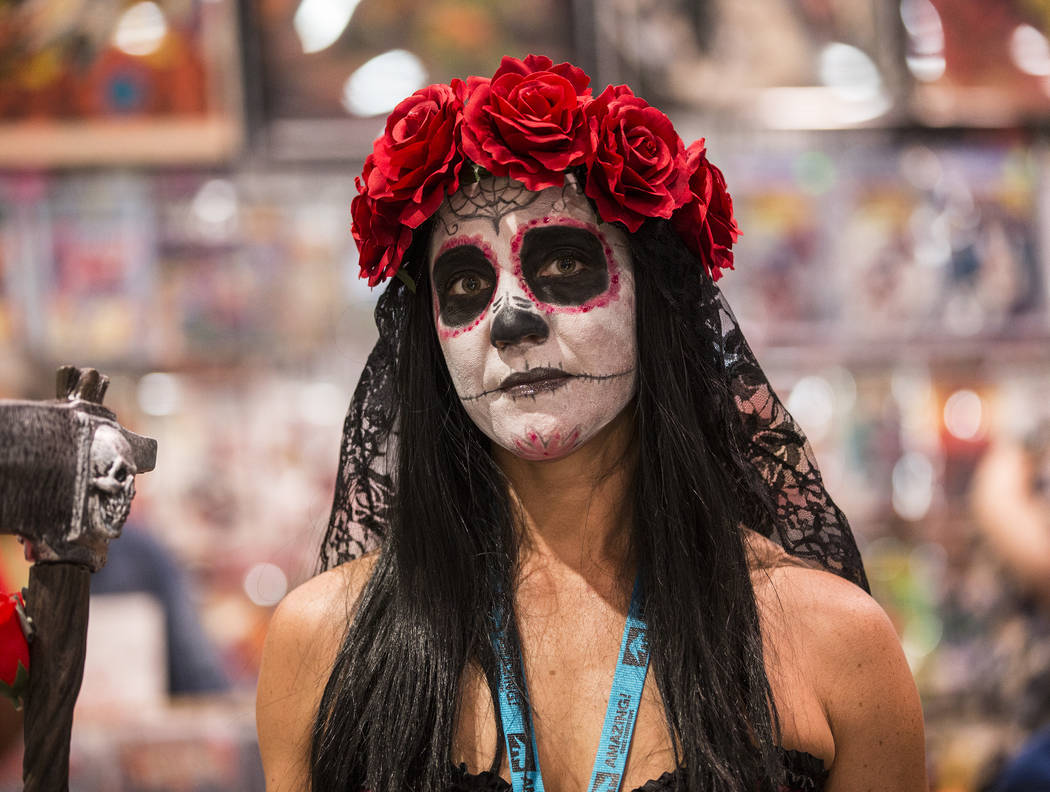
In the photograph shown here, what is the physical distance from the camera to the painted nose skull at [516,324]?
63.1 inches

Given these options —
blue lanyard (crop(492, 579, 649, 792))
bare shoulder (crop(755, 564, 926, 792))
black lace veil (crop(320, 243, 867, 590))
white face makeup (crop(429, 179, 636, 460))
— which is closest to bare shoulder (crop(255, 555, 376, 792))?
black lace veil (crop(320, 243, 867, 590))

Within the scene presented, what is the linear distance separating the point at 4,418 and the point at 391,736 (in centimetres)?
65

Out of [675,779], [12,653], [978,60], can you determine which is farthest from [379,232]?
[978,60]

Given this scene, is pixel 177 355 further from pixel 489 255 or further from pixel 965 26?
pixel 965 26

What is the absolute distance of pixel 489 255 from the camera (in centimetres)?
165

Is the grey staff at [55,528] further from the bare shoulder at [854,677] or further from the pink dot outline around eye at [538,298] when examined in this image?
the bare shoulder at [854,677]

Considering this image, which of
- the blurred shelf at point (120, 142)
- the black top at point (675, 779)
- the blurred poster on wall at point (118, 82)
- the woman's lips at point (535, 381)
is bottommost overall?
the black top at point (675, 779)

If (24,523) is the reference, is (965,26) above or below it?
above

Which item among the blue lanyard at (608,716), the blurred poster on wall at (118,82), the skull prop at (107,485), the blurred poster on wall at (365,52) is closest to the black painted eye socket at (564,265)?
the blue lanyard at (608,716)

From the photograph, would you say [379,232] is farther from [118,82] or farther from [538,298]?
[118,82]

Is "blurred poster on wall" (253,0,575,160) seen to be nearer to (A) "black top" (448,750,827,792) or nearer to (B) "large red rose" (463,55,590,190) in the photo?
(B) "large red rose" (463,55,590,190)

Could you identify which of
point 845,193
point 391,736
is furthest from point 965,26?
point 391,736

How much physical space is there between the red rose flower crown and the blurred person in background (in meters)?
1.94

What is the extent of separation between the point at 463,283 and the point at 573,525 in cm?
39
